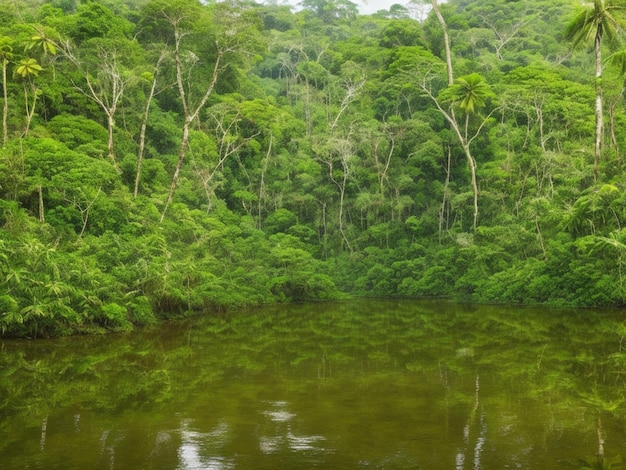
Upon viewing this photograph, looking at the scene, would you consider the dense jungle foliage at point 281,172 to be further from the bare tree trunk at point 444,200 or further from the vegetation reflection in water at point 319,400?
the vegetation reflection in water at point 319,400

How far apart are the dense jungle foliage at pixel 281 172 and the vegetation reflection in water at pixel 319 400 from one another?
14.8 ft

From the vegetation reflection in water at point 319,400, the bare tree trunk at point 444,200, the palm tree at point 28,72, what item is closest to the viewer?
the vegetation reflection in water at point 319,400

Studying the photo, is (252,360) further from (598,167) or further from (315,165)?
(315,165)

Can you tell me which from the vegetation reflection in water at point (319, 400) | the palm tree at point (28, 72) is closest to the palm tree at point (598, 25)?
the vegetation reflection in water at point (319, 400)

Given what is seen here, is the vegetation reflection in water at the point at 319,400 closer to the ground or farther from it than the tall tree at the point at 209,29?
closer to the ground

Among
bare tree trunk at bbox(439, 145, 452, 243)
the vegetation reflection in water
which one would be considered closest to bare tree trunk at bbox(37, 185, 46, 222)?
the vegetation reflection in water

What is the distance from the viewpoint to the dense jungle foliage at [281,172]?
20.2 m

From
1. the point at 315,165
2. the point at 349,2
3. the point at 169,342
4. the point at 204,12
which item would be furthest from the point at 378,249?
the point at 349,2

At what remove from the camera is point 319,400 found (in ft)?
31.6

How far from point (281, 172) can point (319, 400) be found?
28302 millimetres

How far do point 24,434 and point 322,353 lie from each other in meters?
7.71

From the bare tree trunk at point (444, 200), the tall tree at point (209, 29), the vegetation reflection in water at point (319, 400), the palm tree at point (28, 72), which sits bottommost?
the vegetation reflection in water at point (319, 400)

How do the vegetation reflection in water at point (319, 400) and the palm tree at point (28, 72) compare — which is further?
the palm tree at point (28, 72)

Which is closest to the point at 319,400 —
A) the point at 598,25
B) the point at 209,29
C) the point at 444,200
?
the point at 598,25
